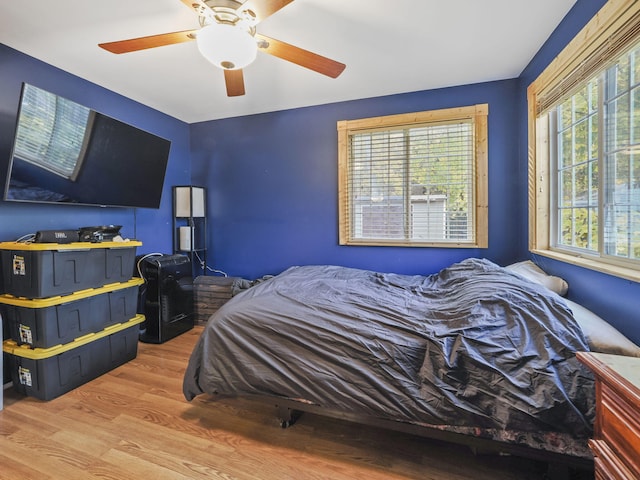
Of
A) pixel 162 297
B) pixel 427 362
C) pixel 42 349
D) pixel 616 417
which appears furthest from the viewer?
pixel 162 297

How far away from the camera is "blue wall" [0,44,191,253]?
207cm

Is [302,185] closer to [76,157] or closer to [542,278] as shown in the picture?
[76,157]

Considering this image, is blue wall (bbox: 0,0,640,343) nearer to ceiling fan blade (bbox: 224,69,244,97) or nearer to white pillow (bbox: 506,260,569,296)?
white pillow (bbox: 506,260,569,296)

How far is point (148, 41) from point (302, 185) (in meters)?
1.93

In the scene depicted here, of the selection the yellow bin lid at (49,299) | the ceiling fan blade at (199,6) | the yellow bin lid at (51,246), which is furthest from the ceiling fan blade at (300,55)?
the yellow bin lid at (49,299)

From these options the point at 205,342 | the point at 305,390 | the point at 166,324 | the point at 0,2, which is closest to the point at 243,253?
the point at 166,324

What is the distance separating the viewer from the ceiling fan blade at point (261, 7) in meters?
1.38

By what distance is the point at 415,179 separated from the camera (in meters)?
2.95

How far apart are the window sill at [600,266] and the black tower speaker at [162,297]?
3290 millimetres

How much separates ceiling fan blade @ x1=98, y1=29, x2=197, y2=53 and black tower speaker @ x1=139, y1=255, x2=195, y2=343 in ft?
5.98

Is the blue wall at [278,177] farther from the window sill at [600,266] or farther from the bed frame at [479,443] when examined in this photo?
the bed frame at [479,443]

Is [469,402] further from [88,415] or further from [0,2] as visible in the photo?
[0,2]

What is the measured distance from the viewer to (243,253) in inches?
142

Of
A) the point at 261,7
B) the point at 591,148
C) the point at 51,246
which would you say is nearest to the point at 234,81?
the point at 261,7
